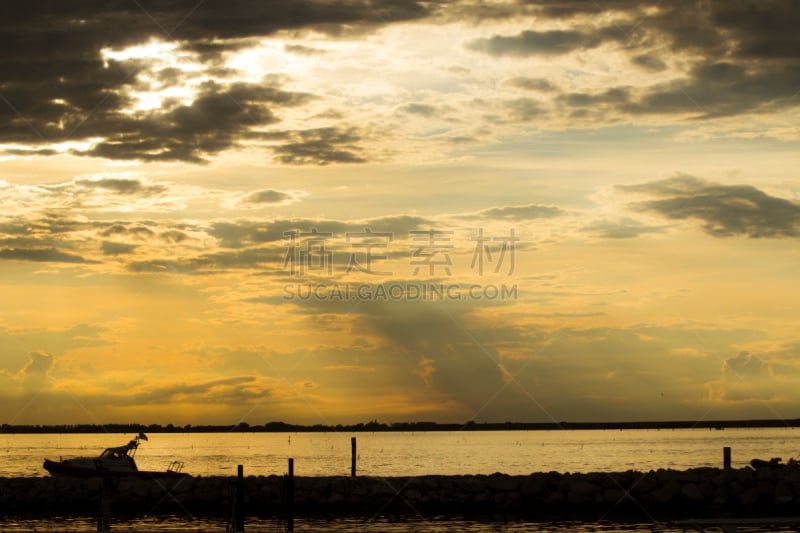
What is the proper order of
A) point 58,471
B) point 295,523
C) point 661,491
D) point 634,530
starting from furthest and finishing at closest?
point 58,471 → point 661,491 → point 295,523 → point 634,530

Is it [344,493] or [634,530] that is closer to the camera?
[634,530]

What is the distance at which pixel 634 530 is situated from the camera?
120 feet

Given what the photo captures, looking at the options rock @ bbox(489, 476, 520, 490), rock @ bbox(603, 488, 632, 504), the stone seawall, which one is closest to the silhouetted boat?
the stone seawall

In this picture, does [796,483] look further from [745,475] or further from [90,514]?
[90,514]

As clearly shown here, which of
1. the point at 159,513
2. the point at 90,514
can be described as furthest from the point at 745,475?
the point at 90,514

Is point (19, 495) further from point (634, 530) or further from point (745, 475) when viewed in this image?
point (745, 475)

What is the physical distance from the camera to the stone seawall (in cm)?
4172

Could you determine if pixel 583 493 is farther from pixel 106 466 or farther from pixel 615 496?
pixel 106 466

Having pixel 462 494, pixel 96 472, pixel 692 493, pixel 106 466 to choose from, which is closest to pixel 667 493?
pixel 692 493

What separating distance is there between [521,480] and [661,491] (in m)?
6.22

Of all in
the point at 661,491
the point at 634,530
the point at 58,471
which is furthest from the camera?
the point at 58,471

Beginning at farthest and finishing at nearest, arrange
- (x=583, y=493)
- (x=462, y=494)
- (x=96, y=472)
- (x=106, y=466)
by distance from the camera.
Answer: (x=96, y=472) → (x=106, y=466) → (x=462, y=494) → (x=583, y=493)

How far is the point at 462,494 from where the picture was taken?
43.2 meters

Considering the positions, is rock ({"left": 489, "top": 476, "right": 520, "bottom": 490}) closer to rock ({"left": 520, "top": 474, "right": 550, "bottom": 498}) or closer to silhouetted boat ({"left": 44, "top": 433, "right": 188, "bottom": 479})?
rock ({"left": 520, "top": 474, "right": 550, "bottom": 498})
